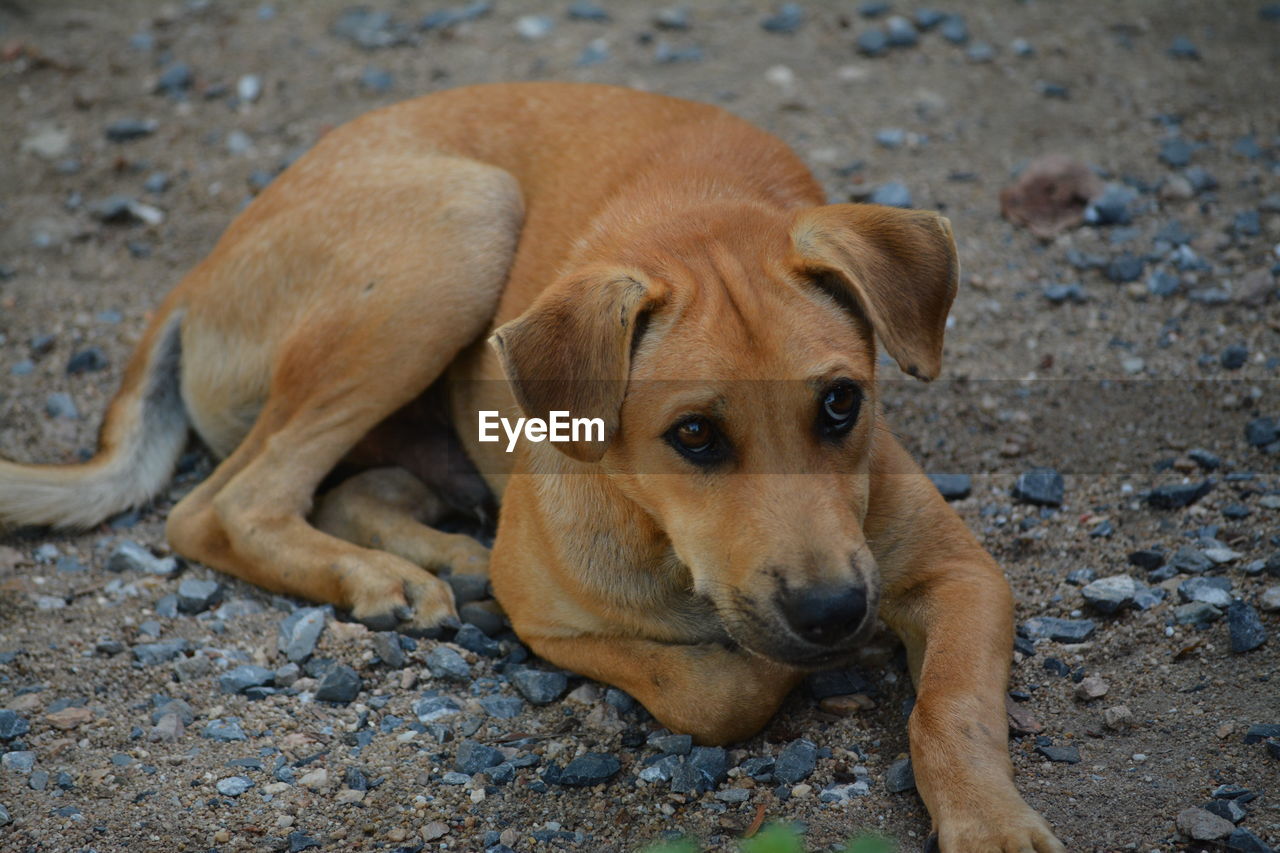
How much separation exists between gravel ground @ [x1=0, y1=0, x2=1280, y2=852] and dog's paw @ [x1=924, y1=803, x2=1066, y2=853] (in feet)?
0.49

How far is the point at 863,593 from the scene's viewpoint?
9.70ft

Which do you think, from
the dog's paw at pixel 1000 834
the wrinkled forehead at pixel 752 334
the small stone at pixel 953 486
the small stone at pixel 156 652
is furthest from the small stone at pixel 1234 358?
the small stone at pixel 156 652

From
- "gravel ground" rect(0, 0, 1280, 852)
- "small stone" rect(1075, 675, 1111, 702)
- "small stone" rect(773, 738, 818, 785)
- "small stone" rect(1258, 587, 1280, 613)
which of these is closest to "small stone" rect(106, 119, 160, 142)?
"gravel ground" rect(0, 0, 1280, 852)

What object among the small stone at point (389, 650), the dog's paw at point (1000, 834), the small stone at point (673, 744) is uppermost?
the dog's paw at point (1000, 834)

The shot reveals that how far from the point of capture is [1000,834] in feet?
9.57

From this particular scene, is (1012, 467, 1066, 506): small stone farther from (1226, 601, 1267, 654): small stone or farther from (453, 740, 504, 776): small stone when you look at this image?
(453, 740, 504, 776): small stone

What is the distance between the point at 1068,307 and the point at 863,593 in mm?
2931

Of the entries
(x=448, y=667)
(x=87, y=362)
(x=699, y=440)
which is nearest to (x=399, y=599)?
(x=448, y=667)

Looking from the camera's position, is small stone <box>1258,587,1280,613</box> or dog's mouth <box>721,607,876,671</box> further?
small stone <box>1258,587,1280,613</box>

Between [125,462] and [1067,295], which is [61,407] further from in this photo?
[1067,295]

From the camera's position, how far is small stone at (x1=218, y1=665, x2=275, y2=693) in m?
3.91

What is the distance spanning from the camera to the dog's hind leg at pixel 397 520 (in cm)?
465

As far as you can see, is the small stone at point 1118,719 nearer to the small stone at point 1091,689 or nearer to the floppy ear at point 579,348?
the small stone at point 1091,689

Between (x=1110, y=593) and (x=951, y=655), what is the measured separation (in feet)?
2.20
